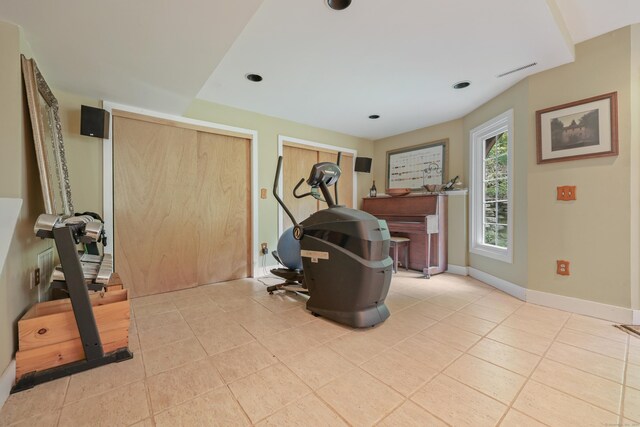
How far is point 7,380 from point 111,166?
198 centimetres

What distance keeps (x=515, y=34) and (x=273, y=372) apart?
292 centimetres

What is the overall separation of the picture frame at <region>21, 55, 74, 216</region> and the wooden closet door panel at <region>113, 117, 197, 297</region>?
0.49m

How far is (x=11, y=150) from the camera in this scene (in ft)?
4.74

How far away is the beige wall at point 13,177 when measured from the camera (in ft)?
4.42

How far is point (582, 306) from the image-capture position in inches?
90.7

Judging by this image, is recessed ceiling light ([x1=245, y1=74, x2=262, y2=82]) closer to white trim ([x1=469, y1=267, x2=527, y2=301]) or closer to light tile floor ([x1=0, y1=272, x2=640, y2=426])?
light tile floor ([x1=0, y1=272, x2=640, y2=426])

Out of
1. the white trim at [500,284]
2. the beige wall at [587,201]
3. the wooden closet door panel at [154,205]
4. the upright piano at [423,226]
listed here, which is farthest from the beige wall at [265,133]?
the beige wall at [587,201]

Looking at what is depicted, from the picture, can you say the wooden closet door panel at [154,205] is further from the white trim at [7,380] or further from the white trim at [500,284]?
the white trim at [500,284]

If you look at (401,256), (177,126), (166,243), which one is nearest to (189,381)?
(166,243)

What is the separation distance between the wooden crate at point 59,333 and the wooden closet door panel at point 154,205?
46.4 inches

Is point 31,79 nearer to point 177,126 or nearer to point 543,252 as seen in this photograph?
point 177,126

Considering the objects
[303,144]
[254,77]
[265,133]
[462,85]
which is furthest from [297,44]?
[303,144]

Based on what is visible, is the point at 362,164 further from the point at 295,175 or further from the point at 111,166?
the point at 111,166

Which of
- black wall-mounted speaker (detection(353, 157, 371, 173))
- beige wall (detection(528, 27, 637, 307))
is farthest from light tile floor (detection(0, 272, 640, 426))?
black wall-mounted speaker (detection(353, 157, 371, 173))
